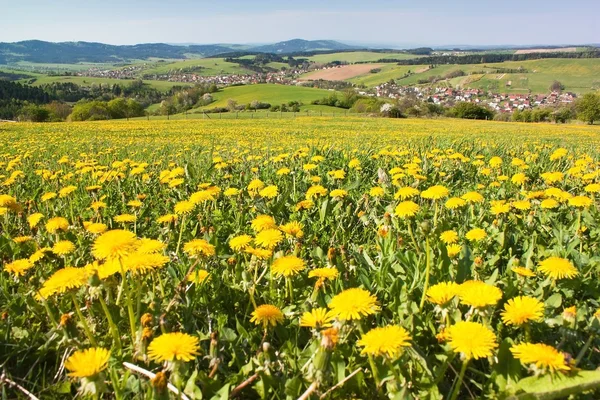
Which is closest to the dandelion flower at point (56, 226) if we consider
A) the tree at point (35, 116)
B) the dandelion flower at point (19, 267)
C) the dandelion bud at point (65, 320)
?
the dandelion flower at point (19, 267)

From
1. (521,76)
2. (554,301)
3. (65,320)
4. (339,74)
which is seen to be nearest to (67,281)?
(65,320)

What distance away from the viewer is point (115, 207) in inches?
166

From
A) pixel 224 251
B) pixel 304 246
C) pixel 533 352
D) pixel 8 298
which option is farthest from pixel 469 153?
pixel 8 298

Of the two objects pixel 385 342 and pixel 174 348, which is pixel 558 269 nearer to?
pixel 385 342

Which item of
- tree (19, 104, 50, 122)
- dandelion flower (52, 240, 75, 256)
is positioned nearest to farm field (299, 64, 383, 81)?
tree (19, 104, 50, 122)

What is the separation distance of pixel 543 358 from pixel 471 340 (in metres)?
0.22

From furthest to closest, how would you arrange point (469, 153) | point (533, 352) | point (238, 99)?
point (238, 99) → point (469, 153) → point (533, 352)

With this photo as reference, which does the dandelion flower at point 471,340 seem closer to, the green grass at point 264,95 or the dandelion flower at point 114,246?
the dandelion flower at point 114,246

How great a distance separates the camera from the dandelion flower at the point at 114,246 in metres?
1.70

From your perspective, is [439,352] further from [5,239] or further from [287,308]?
[5,239]

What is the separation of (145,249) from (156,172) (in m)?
4.01

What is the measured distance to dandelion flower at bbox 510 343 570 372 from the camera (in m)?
1.26

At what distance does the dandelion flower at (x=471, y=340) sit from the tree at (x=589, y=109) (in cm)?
7800

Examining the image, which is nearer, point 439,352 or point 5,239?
point 439,352
